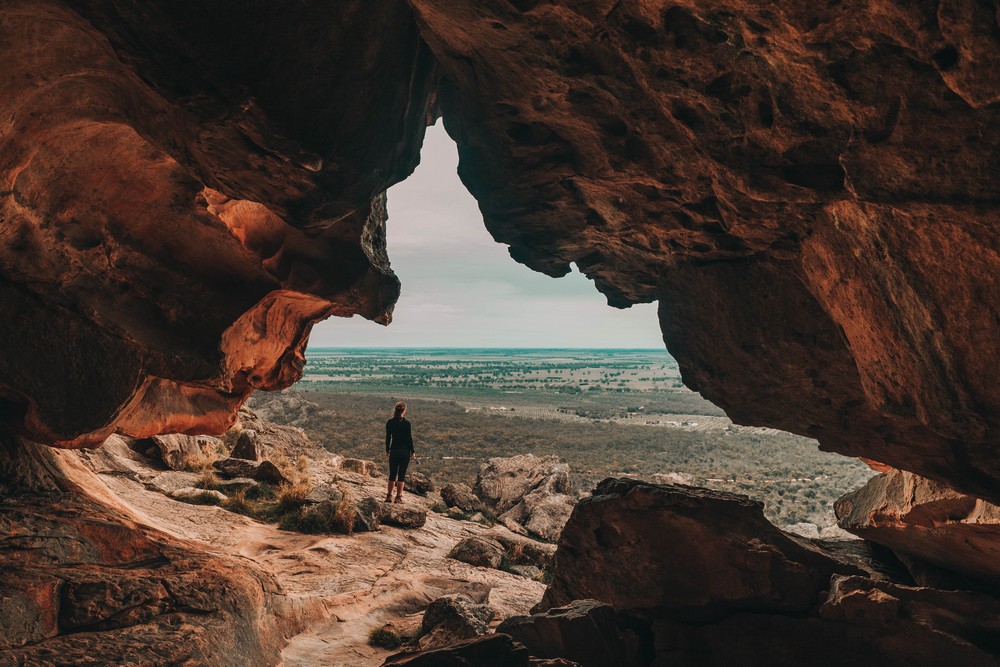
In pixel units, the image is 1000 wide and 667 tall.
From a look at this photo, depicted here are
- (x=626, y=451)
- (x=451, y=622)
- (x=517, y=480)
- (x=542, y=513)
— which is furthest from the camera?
(x=626, y=451)

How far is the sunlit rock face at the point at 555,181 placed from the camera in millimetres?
4543

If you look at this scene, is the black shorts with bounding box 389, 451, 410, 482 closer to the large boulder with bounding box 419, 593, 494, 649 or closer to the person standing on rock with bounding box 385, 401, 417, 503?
the person standing on rock with bounding box 385, 401, 417, 503

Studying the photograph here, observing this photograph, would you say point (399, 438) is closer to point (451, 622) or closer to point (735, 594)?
point (451, 622)

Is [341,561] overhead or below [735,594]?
below

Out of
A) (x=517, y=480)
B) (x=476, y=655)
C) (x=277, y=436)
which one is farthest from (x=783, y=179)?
(x=277, y=436)

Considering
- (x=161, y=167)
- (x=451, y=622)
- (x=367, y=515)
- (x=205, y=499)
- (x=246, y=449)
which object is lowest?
(x=367, y=515)

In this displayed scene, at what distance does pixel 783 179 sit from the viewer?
570 centimetres

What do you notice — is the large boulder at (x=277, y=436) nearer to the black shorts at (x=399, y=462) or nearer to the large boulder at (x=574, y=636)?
the black shorts at (x=399, y=462)

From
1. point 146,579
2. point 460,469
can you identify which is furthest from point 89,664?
point 460,469

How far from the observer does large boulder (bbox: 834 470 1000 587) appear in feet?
22.3

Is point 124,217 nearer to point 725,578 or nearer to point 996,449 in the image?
point 725,578

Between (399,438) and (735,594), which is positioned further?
(399,438)

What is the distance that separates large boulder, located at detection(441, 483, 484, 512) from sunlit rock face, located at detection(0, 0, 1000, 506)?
10793 mm

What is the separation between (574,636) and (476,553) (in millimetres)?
6943
